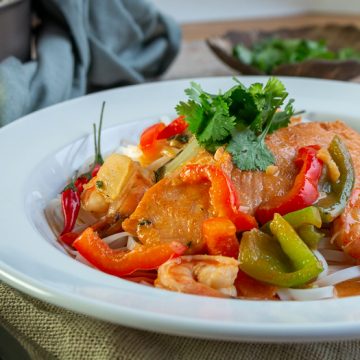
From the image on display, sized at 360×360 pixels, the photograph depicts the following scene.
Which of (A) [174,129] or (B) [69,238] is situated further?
(A) [174,129]

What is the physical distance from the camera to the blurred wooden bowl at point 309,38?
4.98 m

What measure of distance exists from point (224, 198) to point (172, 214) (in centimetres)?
25

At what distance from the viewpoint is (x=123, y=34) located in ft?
18.4

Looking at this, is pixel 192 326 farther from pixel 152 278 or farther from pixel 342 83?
pixel 342 83

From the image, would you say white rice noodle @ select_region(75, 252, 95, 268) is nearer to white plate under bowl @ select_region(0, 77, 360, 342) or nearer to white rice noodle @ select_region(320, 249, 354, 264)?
white plate under bowl @ select_region(0, 77, 360, 342)

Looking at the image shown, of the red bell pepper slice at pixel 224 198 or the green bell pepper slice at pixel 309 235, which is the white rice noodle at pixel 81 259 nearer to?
the red bell pepper slice at pixel 224 198

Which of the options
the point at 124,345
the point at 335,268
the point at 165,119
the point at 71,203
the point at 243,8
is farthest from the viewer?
the point at 243,8

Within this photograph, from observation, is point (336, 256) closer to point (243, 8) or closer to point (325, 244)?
point (325, 244)

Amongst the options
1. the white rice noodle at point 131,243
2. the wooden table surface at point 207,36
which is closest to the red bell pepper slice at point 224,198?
the white rice noodle at point 131,243

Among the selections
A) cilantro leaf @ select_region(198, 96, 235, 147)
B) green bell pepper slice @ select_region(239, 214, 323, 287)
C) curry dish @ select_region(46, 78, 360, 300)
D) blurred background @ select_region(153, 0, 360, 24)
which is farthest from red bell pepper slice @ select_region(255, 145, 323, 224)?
blurred background @ select_region(153, 0, 360, 24)

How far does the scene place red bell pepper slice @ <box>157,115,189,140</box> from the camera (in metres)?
3.66

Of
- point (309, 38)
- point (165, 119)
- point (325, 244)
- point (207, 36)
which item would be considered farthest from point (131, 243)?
point (207, 36)

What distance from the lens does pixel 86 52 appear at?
5250 millimetres

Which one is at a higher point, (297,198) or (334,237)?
(297,198)
